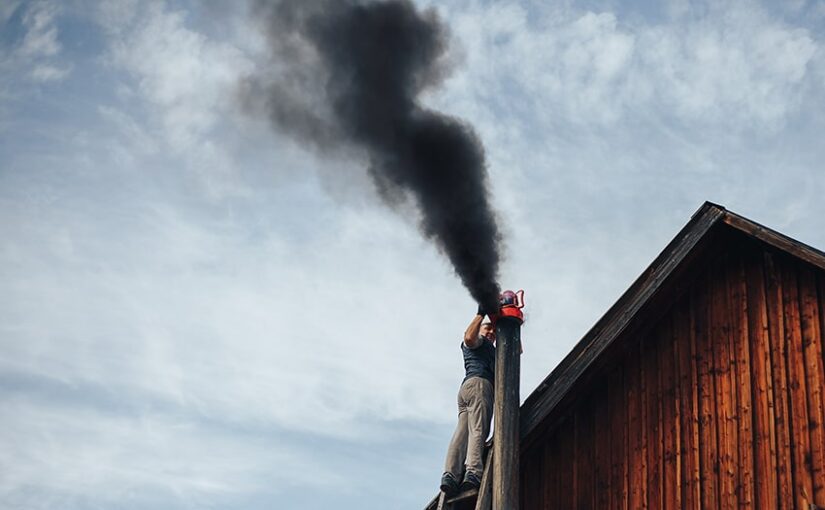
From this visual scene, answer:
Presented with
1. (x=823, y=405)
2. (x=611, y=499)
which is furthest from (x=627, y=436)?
(x=823, y=405)

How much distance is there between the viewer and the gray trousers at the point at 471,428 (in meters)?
12.2

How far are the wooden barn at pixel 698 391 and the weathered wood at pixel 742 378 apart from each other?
1 centimetres

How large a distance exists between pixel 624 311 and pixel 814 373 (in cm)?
223

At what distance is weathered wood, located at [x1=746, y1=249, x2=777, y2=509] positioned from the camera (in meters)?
10.7

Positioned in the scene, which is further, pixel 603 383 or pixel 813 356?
pixel 603 383

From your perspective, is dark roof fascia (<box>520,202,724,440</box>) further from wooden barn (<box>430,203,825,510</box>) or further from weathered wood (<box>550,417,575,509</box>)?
weathered wood (<box>550,417,575,509</box>)

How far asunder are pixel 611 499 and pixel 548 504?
34.0 inches

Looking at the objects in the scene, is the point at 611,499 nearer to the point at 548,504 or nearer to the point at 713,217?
the point at 548,504

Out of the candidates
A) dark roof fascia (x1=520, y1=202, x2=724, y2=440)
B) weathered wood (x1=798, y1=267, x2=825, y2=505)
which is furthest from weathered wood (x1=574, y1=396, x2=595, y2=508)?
weathered wood (x1=798, y1=267, x2=825, y2=505)

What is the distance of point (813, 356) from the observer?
427 inches

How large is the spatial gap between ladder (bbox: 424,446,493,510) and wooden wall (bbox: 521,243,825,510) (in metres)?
0.80

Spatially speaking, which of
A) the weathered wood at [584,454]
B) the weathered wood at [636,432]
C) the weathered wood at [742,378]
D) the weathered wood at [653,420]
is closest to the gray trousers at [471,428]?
the weathered wood at [584,454]

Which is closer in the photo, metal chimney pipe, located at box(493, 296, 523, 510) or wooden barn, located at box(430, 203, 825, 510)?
wooden barn, located at box(430, 203, 825, 510)

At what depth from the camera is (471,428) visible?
12391 millimetres
